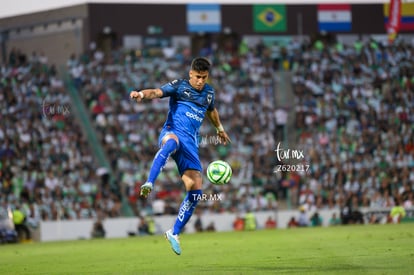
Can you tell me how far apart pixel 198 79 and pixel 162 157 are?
5.07 ft

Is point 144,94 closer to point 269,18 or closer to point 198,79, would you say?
point 198,79

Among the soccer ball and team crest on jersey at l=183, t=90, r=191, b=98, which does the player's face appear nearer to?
team crest on jersey at l=183, t=90, r=191, b=98

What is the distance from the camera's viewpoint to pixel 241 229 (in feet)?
110

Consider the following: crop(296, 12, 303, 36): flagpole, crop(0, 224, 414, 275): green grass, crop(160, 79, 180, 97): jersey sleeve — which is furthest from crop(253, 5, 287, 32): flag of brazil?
crop(160, 79, 180, 97): jersey sleeve

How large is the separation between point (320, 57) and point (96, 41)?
37.9ft

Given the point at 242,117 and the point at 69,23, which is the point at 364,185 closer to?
the point at 242,117

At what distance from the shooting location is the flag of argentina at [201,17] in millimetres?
48438

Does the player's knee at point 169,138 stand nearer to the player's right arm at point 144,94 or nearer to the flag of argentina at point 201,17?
the player's right arm at point 144,94

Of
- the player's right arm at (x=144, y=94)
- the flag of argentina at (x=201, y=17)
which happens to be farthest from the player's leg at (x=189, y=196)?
the flag of argentina at (x=201, y=17)

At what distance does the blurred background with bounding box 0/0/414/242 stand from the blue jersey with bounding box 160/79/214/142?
1756cm

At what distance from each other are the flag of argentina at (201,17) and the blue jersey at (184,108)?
33.8 meters

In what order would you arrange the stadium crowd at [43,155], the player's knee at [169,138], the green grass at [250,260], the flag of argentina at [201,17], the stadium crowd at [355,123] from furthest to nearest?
the flag of argentina at [201,17] < the stadium crowd at [355,123] < the stadium crowd at [43,155] < the player's knee at [169,138] < the green grass at [250,260]

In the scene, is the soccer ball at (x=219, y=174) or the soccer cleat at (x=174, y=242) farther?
the soccer ball at (x=219, y=174)

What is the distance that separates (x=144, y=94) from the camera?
13.8 m
